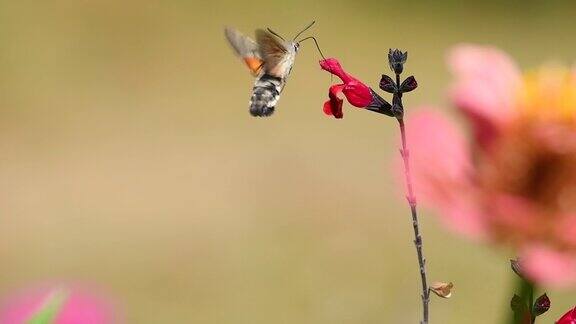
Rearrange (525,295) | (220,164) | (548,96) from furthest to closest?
(220,164), (548,96), (525,295)

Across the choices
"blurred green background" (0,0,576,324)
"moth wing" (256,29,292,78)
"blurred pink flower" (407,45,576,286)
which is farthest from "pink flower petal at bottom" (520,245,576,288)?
"blurred green background" (0,0,576,324)

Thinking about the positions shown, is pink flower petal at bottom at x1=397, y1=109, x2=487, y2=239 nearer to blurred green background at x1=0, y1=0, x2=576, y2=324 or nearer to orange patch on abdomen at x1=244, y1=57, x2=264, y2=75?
orange patch on abdomen at x1=244, y1=57, x2=264, y2=75

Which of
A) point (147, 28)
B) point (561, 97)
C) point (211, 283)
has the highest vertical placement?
point (147, 28)

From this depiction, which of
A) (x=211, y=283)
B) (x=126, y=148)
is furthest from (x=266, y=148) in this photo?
(x=211, y=283)

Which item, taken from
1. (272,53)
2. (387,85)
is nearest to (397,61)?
(387,85)

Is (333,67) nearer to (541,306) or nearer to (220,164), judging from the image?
(541,306)

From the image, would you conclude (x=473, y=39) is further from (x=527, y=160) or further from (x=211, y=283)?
(x=527, y=160)
